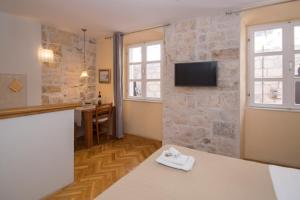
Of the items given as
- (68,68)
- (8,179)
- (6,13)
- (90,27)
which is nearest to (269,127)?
(8,179)

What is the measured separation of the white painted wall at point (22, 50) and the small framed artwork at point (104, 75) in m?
1.47

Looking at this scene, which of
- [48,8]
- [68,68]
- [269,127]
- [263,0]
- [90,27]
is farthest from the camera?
[68,68]

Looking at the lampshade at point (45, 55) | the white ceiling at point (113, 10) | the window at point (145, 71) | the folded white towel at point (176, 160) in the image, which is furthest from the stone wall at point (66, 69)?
the folded white towel at point (176, 160)

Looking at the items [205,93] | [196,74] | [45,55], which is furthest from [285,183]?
[45,55]

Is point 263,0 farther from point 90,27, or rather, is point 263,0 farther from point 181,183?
point 90,27

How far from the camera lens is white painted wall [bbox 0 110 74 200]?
1679 mm

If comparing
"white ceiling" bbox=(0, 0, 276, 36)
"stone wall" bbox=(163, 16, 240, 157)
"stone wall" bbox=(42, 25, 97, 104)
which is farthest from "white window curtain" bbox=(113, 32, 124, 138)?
"stone wall" bbox=(163, 16, 240, 157)

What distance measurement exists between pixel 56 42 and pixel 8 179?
296 centimetres

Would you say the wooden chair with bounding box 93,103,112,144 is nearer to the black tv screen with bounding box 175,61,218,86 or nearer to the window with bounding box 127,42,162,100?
the window with bounding box 127,42,162,100

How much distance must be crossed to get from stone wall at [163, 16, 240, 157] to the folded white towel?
157cm

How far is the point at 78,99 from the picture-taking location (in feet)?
14.2

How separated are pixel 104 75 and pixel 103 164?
2425 mm

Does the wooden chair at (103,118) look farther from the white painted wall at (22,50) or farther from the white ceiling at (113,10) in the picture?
the white ceiling at (113,10)

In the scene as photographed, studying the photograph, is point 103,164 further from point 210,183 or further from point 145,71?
point 145,71
